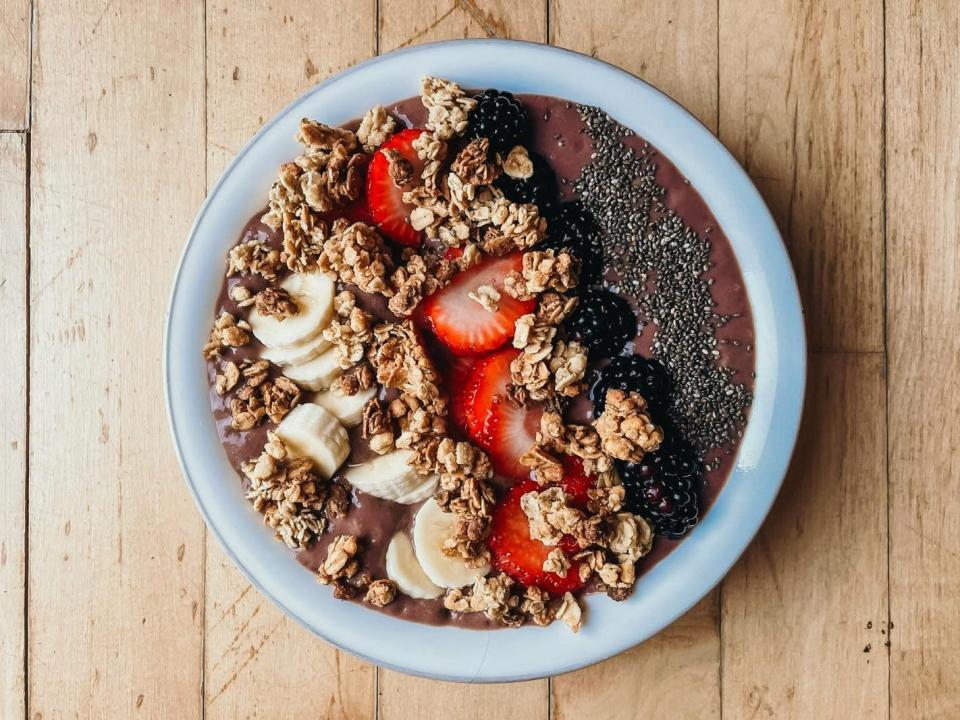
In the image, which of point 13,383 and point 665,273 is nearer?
point 665,273

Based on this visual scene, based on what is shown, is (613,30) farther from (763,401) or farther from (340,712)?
(340,712)

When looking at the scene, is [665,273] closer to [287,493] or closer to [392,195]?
[392,195]

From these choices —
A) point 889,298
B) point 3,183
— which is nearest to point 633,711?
point 889,298

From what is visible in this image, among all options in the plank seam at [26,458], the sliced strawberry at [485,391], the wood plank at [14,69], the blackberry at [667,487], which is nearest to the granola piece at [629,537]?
the blackberry at [667,487]

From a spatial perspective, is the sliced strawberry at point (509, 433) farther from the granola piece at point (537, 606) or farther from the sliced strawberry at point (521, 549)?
the granola piece at point (537, 606)

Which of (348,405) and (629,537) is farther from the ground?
(348,405)

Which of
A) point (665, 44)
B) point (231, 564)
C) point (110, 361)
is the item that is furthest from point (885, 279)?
point (110, 361)
